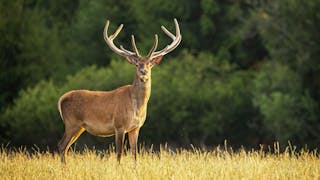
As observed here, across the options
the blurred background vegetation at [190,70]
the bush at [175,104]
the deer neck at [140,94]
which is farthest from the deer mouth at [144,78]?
the bush at [175,104]

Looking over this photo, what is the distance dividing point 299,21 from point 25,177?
19587mm

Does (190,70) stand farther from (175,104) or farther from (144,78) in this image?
(144,78)

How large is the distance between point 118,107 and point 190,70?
20448 millimetres

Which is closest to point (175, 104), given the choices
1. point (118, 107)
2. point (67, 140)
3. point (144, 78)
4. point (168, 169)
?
point (67, 140)

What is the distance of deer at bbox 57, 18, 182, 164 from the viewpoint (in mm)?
12805

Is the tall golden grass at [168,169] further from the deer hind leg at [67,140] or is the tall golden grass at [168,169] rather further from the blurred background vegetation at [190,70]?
the blurred background vegetation at [190,70]

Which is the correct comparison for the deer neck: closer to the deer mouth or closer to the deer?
the deer

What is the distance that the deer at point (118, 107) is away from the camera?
12.8 metres

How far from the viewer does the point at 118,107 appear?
13.1m

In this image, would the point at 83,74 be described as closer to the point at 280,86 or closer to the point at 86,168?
the point at 280,86

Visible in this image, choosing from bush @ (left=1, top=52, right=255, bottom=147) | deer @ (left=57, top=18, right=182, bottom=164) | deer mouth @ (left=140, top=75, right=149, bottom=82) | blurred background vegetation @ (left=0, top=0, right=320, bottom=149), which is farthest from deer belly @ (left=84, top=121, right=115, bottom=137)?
bush @ (left=1, top=52, right=255, bottom=147)

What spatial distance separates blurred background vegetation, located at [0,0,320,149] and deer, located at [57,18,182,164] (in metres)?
14.7

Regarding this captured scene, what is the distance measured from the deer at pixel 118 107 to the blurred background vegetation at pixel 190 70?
14.7 metres

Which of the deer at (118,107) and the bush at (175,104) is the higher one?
the deer at (118,107)
